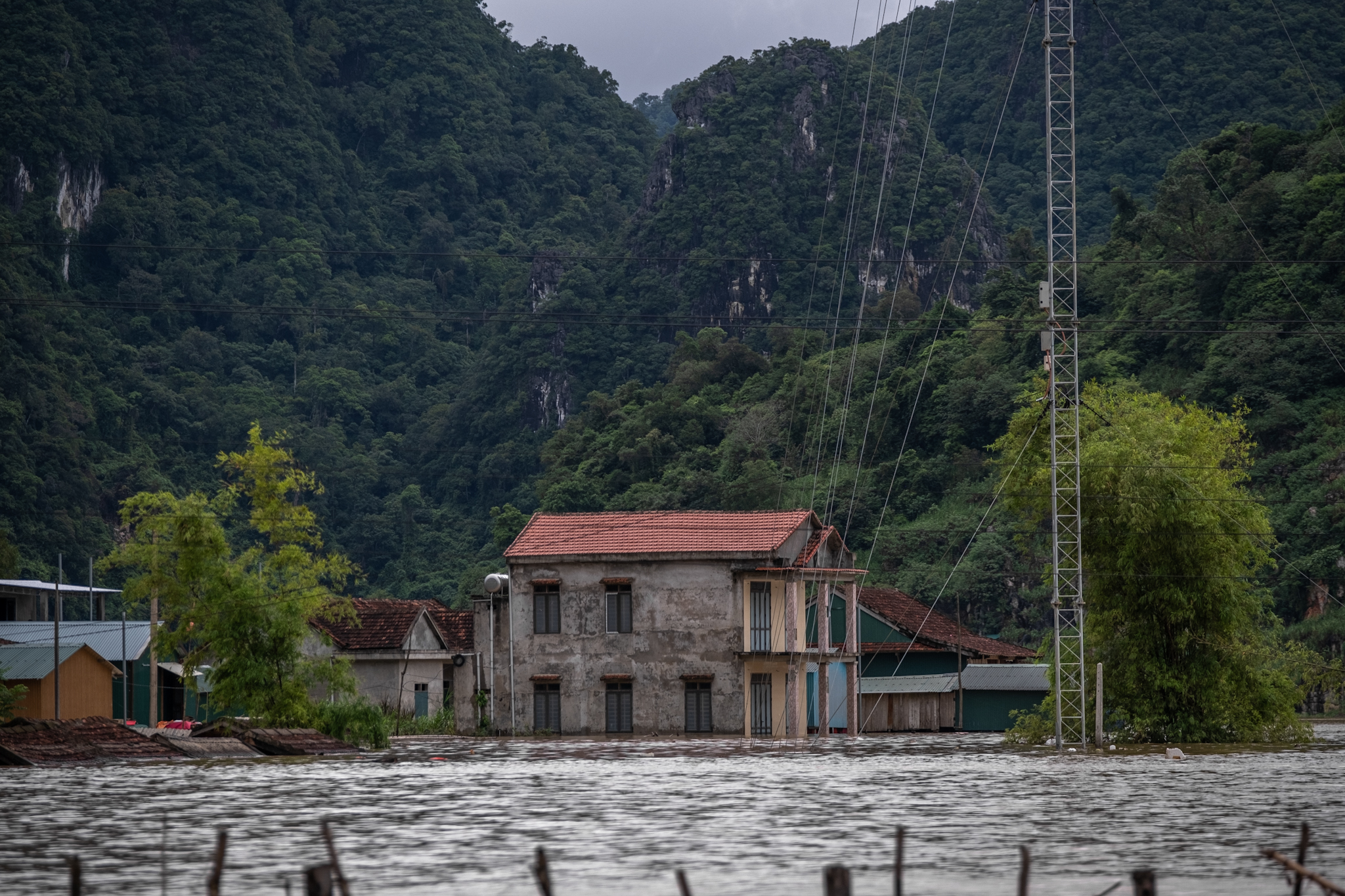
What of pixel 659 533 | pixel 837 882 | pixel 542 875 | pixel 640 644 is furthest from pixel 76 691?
pixel 837 882

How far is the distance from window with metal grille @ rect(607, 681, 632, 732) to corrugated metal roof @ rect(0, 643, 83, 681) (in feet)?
56.2

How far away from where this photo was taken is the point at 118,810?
72.6ft

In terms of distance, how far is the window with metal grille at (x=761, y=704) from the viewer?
163ft

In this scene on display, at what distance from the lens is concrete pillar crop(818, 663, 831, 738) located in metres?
49.8

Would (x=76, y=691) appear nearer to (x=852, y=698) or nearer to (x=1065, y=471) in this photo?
(x=852, y=698)

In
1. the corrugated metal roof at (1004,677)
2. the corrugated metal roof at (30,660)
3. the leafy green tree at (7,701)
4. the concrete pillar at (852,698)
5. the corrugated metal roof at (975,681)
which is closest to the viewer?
the leafy green tree at (7,701)

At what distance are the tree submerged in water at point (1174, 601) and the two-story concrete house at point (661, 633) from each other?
11.0 m

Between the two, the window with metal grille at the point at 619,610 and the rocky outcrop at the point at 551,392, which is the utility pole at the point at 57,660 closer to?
the window with metal grille at the point at 619,610

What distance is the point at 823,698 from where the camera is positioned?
Result: 173ft

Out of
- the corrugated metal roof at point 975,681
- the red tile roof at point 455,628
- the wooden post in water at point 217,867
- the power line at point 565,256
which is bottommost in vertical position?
the corrugated metal roof at point 975,681

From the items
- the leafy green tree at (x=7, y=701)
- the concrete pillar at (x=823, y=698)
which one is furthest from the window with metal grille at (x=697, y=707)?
the leafy green tree at (x=7, y=701)

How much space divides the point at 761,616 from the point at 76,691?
2248cm

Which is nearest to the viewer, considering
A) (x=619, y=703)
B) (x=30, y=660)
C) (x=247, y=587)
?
(x=247, y=587)

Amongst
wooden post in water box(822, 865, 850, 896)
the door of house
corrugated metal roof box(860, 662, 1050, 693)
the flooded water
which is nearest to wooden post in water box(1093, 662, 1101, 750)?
the flooded water
